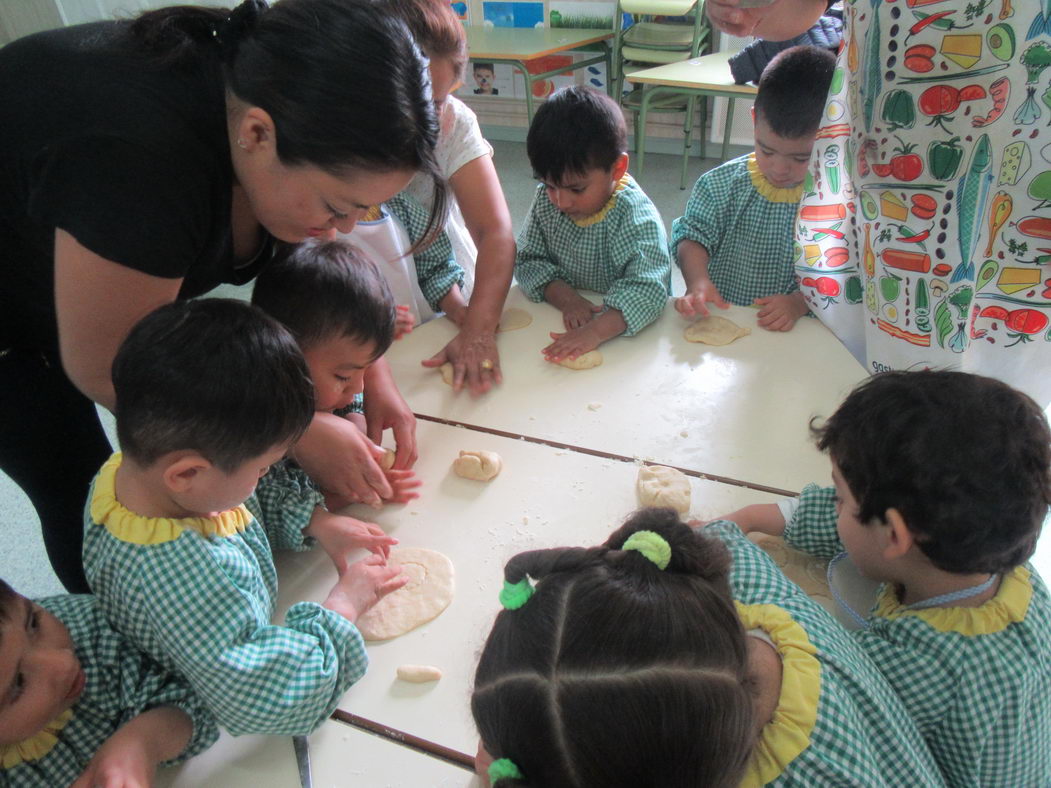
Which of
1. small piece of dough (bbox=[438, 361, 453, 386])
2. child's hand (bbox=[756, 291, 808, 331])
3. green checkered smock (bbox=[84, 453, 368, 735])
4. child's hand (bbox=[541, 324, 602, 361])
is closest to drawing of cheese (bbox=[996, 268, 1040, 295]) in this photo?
child's hand (bbox=[756, 291, 808, 331])

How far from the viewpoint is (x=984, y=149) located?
1.02 meters

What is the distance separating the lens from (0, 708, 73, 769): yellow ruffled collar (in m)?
0.66

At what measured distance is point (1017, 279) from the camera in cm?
110

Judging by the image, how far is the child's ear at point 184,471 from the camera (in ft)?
2.23

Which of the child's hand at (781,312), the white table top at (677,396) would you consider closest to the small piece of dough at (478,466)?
the white table top at (677,396)

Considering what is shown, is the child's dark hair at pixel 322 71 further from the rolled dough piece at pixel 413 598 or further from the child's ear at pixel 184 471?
the rolled dough piece at pixel 413 598

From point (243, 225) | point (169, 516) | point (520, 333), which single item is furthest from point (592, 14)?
point (169, 516)

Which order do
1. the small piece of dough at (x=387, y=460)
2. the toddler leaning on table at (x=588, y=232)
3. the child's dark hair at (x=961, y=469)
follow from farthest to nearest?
the toddler leaning on table at (x=588, y=232) → the small piece of dough at (x=387, y=460) → the child's dark hair at (x=961, y=469)

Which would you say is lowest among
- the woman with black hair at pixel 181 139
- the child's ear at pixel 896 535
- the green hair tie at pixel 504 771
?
the child's ear at pixel 896 535

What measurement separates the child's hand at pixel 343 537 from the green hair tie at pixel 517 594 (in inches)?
14.4

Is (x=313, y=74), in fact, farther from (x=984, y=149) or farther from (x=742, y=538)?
(x=984, y=149)

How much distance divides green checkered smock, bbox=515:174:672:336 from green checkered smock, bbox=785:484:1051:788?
79 cm

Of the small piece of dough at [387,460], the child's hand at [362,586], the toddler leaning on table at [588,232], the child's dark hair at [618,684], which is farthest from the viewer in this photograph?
the toddler leaning on table at [588,232]

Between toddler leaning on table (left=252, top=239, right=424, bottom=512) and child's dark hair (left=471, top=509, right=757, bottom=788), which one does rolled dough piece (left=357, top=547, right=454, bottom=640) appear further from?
child's dark hair (left=471, top=509, right=757, bottom=788)
